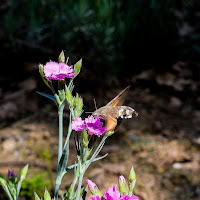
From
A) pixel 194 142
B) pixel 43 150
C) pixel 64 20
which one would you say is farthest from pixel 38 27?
pixel 194 142

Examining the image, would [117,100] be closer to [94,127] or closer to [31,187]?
[94,127]

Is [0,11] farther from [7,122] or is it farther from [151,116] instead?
[151,116]

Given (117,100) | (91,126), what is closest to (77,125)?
(91,126)

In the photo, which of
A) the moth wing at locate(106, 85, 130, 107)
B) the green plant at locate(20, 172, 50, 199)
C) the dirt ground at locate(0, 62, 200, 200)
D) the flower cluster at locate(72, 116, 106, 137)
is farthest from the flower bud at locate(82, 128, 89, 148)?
the dirt ground at locate(0, 62, 200, 200)

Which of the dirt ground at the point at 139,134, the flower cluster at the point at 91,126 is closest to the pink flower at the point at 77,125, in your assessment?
the flower cluster at the point at 91,126

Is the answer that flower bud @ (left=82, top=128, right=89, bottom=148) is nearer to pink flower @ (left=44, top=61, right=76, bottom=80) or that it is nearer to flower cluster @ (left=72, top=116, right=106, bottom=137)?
flower cluster @ (left=72, top=116, right=106, bottom=137)

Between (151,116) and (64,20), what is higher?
(64,20)

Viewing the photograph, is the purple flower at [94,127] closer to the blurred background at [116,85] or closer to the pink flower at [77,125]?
the pink flower at [77,125]

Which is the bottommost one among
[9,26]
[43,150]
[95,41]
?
[43,150]
